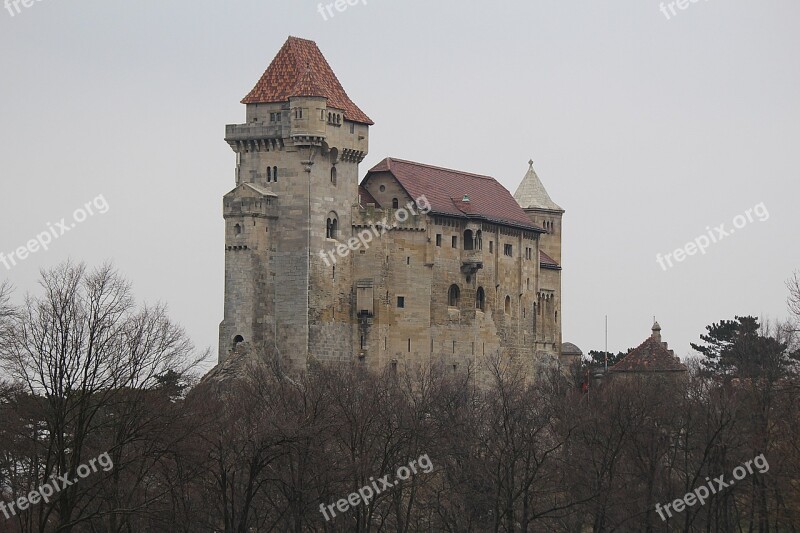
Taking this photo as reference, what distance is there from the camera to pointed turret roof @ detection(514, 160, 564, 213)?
160m

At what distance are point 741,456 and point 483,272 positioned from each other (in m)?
43.9

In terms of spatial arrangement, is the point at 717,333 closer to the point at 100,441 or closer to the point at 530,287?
the point at 530,287

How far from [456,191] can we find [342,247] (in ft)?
52.6

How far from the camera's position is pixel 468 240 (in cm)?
13975

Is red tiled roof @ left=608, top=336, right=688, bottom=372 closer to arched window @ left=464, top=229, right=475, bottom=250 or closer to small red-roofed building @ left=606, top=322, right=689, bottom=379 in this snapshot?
small red-roofed building @ left=606, top=322, right=689, bottom=379

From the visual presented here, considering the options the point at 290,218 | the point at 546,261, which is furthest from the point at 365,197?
the point at 546,261

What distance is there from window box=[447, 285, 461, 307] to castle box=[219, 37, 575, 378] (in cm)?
11

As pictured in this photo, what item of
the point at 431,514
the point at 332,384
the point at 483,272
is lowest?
the point at 431,514

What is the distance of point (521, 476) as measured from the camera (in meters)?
98.0

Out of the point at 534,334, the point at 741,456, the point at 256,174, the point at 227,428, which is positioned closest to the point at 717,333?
the point at 534,334

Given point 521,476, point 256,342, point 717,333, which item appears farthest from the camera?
point 717,333

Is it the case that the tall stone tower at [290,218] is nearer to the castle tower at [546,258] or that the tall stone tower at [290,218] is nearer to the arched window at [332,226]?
the arched window at [332,226]

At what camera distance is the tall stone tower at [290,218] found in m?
126

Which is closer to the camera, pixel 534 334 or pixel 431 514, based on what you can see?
pixel 431 514
